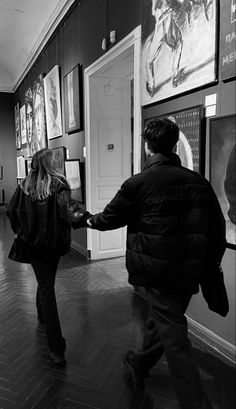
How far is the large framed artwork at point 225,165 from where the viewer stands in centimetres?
257

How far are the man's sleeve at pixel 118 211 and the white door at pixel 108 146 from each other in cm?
351

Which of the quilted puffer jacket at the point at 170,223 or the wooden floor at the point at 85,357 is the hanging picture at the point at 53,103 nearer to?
the wooden floor at the point at 85,357

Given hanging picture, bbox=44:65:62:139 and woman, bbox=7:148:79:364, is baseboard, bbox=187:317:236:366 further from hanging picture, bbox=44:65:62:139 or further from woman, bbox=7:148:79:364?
hanging picture, bbox=44:65:62:139

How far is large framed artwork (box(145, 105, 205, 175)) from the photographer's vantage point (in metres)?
2.91

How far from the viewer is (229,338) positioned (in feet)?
8.92

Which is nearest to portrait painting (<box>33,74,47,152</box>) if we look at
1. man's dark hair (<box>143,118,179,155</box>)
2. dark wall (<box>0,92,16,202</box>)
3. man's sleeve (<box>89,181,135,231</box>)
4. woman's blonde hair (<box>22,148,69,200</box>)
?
dark wall (<box>0,92,16,202</box>)

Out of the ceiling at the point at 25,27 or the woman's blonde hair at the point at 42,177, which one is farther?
the ceiling at the point at 25,27

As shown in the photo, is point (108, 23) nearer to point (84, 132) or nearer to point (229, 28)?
point (84, 132)

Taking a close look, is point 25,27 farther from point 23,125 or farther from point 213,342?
point 213,342

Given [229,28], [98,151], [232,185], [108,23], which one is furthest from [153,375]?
[108,23]

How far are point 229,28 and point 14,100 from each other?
1149cm

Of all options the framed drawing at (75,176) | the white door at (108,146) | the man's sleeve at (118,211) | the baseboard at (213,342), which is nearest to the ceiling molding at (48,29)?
the white door at (108,146)

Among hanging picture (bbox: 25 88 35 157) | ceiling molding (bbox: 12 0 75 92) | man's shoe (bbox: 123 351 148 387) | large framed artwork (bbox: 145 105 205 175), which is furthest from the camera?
hanging picture (bbox: 25 88 35 157)

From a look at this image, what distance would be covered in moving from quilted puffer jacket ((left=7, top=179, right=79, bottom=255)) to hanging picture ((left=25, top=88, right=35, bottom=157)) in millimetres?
7437
